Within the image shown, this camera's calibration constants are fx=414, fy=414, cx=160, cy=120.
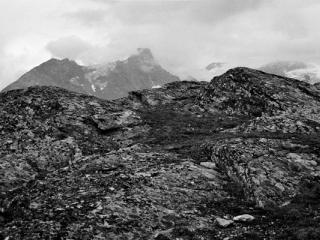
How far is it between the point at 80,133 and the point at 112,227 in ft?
52.4

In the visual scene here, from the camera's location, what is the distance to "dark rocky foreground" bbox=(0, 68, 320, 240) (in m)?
17.8

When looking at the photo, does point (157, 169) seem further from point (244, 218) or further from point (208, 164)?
point (244, 218)

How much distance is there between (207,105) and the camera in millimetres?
40312

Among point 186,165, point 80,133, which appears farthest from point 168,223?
point 80,133

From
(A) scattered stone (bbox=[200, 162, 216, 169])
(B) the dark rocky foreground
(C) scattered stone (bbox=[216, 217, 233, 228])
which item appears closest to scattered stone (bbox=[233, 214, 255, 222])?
(B) the dark rocky foreground

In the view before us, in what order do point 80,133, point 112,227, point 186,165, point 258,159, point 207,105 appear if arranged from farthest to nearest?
1. point 207,105
2. point 80,133
3. point 186,165
4. point 258,159
5. point 112,227

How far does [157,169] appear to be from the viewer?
2361cm

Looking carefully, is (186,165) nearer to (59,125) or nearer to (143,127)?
(143,127)

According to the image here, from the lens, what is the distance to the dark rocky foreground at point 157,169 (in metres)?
17.8

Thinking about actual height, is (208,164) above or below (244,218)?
above

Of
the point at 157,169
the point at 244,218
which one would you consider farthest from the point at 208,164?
the point at 244,218

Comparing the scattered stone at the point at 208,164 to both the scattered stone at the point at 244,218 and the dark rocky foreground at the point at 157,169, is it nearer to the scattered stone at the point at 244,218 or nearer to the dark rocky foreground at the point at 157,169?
the dark rocky foreground at the point at 157,169

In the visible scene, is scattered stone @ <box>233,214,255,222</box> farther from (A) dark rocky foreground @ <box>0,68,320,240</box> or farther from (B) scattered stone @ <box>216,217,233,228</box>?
Result: (B) scattered stone @ <box>216,217,233,228</box>

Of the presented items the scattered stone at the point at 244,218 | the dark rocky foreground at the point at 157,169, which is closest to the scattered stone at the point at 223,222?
the dark rocky foreground at the point at 157,169
